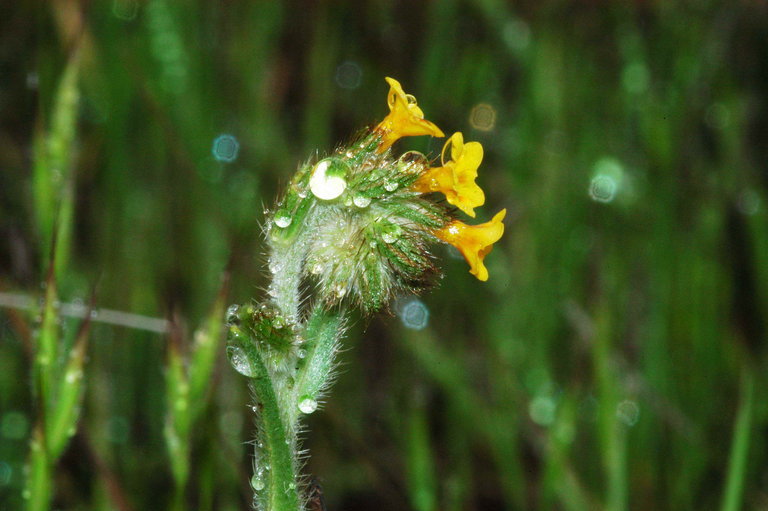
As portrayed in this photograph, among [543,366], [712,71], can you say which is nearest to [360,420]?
[543,366]

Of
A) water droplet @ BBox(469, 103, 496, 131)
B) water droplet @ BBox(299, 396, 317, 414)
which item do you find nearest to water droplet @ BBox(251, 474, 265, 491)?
water droplet @ BBox(299, 396, 317, 414)

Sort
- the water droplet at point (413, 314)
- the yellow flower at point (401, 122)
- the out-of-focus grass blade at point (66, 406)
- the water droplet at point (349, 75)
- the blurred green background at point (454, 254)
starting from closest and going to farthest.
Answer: the yellow flower at point (401, 122) < the out-of-focus grass blade at point (66, 406) < the blurred green background at point (454, 254) < the water droplet at point (413, 314) < the water droplet at point (349, 75)

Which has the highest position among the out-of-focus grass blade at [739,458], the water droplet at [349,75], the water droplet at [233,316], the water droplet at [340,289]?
the water droplet at [349,75]

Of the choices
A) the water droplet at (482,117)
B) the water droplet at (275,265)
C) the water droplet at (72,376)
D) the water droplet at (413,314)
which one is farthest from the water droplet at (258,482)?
the water droplet at (482,117)

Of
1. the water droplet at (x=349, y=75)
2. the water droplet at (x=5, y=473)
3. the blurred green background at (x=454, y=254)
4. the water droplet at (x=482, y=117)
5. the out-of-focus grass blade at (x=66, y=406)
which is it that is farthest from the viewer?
the water droplet at (x=349, y=75)

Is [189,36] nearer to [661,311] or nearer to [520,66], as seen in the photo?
[520,66]

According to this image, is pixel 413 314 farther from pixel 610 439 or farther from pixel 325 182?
pixel 325 182

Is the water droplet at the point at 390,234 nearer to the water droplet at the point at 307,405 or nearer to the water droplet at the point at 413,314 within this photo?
the water droplet at the point at 307,405
